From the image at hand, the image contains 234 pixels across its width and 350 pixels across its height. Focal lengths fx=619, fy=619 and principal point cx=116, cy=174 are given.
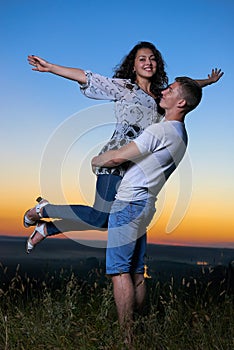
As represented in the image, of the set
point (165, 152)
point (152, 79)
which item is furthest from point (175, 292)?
point (152, 79)

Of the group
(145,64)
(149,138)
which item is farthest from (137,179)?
(145,64)

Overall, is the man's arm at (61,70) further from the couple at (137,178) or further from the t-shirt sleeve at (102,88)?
the couple at (137,178)

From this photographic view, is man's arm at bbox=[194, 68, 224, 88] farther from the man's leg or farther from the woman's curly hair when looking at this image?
the man's leg

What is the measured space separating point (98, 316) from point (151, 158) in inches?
49.6

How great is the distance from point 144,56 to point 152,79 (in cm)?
20

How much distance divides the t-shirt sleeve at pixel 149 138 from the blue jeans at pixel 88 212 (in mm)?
333

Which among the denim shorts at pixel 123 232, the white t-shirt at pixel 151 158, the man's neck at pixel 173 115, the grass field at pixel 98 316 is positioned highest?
the man's neck at pixel 173 115

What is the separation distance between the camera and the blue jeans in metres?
4.66

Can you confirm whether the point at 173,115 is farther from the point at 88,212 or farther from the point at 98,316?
the point at 98,316

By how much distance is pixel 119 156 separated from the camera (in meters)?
4.47

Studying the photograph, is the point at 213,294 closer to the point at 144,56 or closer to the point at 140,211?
the point at 140,211

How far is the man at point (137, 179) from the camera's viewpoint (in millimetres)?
4523

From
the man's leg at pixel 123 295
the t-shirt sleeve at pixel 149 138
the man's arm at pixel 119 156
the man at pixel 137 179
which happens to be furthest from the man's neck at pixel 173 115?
the man's leg at pixel 123 295

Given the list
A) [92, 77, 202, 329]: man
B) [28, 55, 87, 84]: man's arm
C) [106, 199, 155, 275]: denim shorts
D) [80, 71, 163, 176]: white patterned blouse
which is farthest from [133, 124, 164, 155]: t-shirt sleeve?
[28, 55, 87, 84]: man's arm
